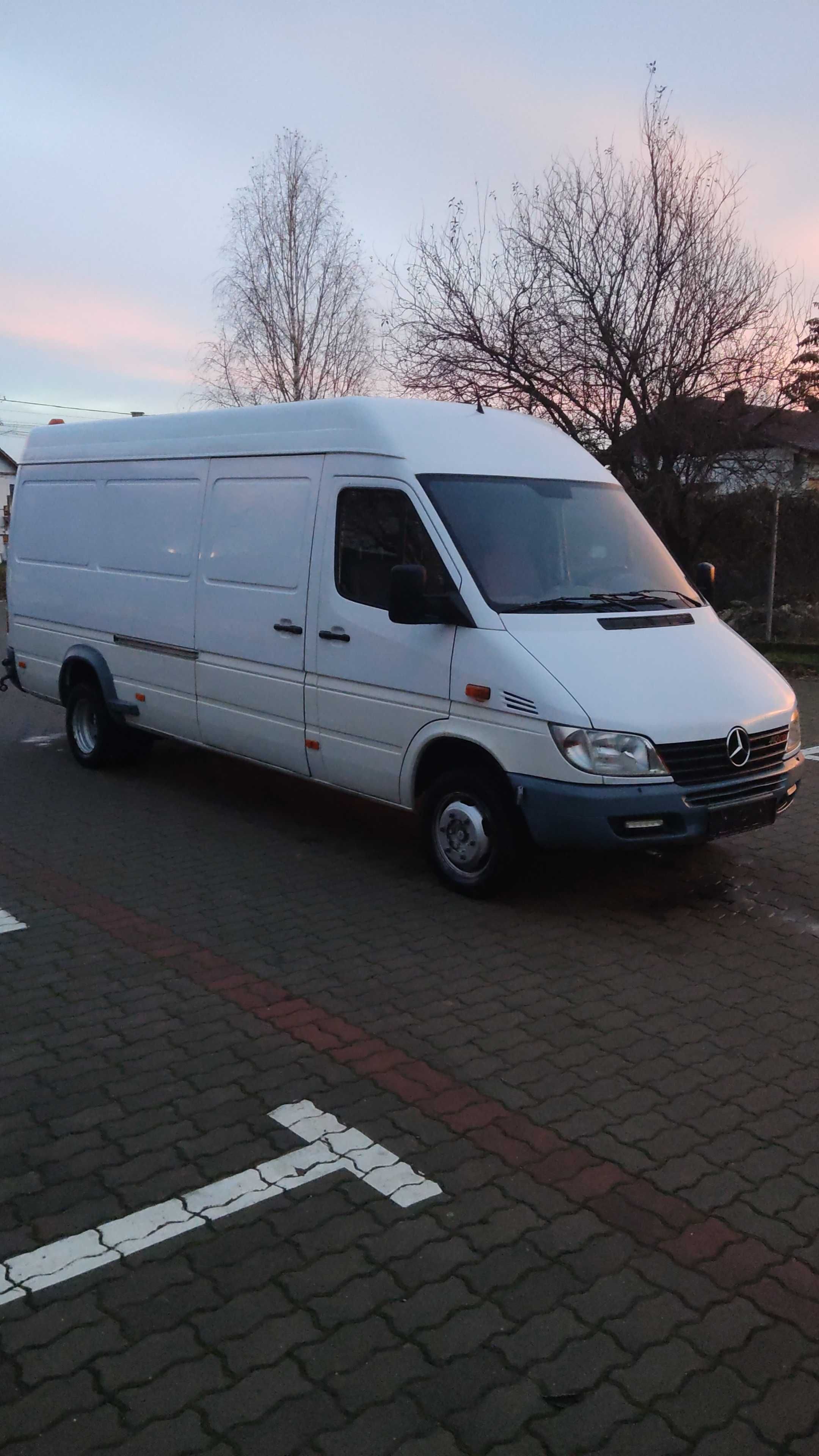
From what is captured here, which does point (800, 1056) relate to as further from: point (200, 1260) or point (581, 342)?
point (581, 342)

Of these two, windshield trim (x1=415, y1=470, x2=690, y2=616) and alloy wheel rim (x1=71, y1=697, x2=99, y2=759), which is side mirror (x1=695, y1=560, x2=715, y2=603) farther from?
alloy wheel rim (x1=71, y1=697, x2=99, y2=759)

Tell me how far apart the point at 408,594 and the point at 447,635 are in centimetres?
31

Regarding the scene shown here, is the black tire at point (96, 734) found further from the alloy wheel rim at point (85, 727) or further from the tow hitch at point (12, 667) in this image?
the tow hitch at point (12, 667)

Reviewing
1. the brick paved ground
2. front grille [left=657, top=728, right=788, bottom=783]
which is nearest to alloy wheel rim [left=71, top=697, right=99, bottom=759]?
the brick paved ground

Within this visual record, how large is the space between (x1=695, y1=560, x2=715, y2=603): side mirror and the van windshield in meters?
0.46

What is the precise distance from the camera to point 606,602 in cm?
612

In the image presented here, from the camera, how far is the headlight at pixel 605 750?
17.6 ft

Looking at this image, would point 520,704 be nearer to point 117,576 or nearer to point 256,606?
point 256,606

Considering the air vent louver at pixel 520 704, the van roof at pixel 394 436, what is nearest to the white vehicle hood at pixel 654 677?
the air vent louver at pixel 520 704

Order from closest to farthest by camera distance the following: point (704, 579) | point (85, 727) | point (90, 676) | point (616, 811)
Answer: point (616, 811), point (704, 579), point (90, 676), point (85, 727)

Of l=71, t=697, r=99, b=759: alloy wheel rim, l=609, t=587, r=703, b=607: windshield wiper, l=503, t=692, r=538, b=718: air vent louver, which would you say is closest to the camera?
l=503, t=692, r=538, b=718: air vent louver

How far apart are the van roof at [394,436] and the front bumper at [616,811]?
195 centimetres

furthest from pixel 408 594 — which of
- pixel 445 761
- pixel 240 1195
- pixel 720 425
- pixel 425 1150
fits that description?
pixel 720 425

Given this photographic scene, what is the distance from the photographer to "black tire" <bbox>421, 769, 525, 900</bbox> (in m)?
5.77
